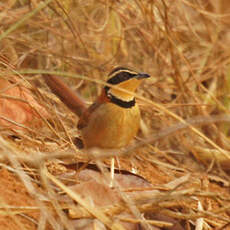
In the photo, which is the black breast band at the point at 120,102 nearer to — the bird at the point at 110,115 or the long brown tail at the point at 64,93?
the bird at the point at 110,115

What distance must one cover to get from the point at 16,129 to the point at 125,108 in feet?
2.05

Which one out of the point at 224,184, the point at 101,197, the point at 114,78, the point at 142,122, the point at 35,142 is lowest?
Answer: the point at 224,184

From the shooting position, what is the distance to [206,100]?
4.91 meters

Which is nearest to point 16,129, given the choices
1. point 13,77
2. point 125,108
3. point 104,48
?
point 13,77

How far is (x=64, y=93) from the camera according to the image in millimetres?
2941

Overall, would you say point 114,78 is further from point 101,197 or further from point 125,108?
point 101,197

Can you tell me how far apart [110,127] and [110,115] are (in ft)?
0.23

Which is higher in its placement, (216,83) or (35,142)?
(35,142)

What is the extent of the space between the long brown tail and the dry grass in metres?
0.09

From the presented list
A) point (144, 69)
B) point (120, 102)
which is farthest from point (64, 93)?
point (144, 69)

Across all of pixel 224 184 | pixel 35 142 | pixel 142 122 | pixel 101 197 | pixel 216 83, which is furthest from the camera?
pixel 216 83

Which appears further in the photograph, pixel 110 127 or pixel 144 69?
pixel 144 69

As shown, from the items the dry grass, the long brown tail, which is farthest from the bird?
the dry grass

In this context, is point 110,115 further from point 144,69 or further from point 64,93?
point 144,69
